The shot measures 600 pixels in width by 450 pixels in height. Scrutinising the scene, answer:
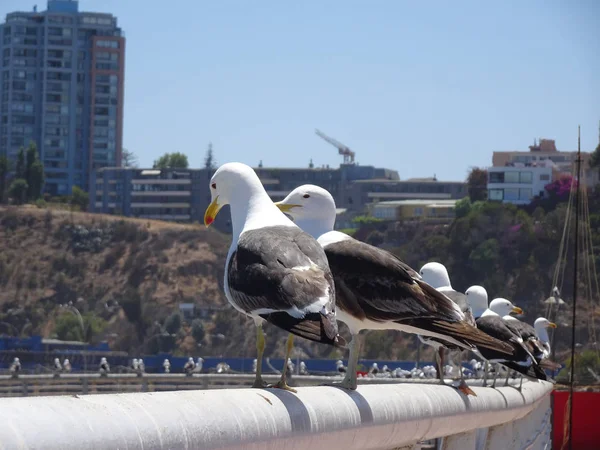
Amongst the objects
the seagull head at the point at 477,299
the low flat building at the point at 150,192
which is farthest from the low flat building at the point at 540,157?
the seagull head at the point at 477,299

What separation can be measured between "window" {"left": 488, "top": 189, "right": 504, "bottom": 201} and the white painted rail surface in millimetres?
138696

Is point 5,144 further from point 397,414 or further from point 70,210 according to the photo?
point 397,414

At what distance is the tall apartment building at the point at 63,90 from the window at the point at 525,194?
67.9 meters

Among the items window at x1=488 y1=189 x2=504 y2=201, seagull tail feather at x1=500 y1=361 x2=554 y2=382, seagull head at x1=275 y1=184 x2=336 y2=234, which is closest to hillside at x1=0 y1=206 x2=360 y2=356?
window at x1=488 y1=189 x2=504 y2=201

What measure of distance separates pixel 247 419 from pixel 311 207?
421 cm

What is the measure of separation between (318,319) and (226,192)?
5.38ft

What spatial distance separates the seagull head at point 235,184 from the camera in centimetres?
651

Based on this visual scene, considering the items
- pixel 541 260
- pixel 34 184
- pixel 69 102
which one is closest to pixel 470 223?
pixel 541 260

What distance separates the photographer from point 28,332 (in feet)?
392

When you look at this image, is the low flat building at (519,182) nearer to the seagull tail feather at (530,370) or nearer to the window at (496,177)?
the window at (496,177)

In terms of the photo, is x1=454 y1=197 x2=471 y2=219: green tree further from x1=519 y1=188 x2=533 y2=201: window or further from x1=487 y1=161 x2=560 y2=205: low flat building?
x1=519 y1=188 x2=533 y2=201: window

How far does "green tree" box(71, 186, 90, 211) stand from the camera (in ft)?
565

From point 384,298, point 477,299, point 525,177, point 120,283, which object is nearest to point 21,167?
point 120,283

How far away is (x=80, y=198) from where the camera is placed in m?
173
